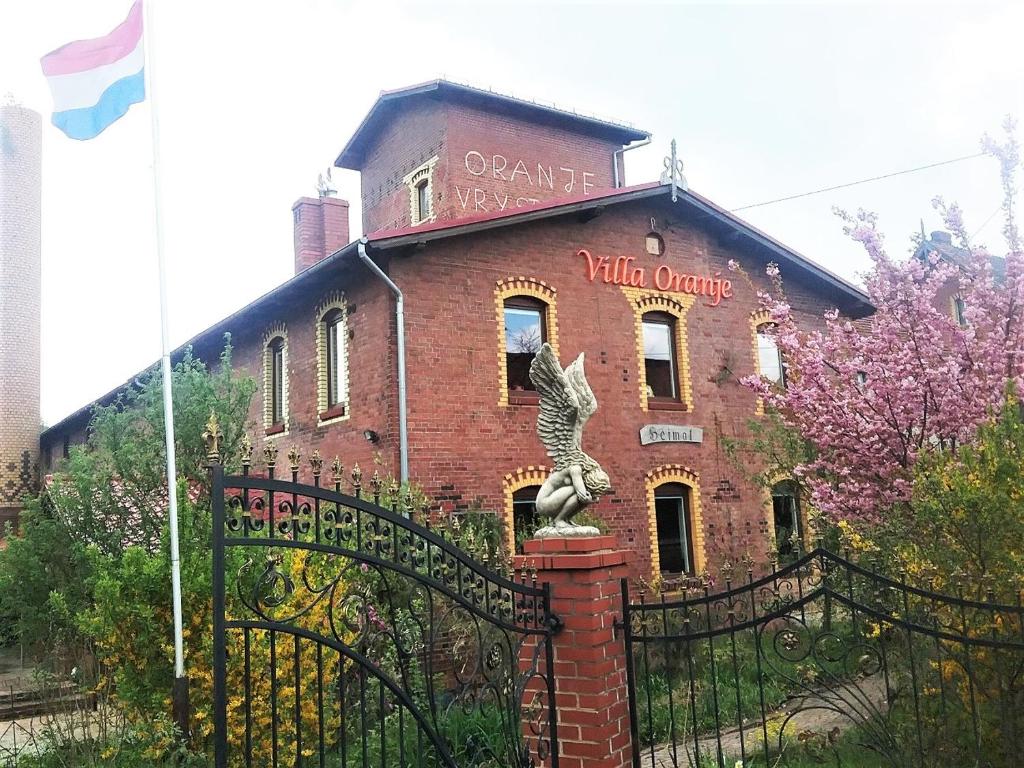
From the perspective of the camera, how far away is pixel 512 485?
12.0 m

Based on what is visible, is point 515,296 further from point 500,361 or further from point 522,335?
point 500,361

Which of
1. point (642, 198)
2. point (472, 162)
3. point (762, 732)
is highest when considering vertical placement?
point (472, 162)

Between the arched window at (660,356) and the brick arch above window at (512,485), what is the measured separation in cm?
296

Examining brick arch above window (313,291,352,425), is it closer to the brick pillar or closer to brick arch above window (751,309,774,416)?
brick arch above window (751,309,774,416)

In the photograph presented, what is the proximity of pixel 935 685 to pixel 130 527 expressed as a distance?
853 centimetres

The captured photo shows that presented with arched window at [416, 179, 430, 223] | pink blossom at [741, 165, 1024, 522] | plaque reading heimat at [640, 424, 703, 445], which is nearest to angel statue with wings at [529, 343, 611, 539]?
pink blossom at [741, 165, 1024, 522]

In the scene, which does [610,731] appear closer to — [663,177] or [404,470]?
[404,470]

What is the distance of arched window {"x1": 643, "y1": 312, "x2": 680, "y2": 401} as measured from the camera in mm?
14211

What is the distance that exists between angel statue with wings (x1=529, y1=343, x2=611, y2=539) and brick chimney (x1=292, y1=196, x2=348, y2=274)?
14.6 metres

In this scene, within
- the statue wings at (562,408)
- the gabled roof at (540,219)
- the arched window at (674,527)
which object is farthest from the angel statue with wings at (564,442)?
the arched window at (674,527)

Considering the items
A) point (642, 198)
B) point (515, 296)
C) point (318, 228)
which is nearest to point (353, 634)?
point (515, 296)

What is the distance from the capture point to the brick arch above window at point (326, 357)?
12.6 metres

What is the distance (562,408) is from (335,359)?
939cm

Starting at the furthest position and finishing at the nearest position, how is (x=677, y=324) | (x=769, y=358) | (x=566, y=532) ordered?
(x=769, y=358)
(x=677, y=324)
(x=566, y=532)
